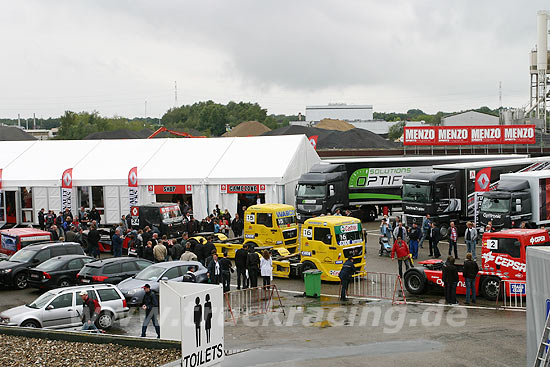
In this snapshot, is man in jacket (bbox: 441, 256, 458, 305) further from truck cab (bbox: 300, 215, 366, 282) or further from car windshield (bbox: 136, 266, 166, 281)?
car windshield (bbox: 136, 266, 166, 281)

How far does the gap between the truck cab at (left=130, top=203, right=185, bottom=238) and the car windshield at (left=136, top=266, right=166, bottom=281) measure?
9.03m

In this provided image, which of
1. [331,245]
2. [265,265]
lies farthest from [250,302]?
[331,245]

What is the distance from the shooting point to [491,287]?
1869 centimetres

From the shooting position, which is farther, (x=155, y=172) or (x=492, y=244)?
(x=155, y=172)

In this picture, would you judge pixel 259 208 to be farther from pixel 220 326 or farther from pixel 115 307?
pixel 220 326

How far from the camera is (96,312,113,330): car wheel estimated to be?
16581mm

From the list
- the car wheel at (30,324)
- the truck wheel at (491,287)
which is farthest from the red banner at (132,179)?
the truck wheel at (491,287)

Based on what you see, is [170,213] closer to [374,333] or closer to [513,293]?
[374,333]

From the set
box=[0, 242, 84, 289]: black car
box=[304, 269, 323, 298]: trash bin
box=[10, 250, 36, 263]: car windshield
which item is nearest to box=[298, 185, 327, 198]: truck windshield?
box=[0, 242, 84, 289]: black car

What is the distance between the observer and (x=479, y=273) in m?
19.1

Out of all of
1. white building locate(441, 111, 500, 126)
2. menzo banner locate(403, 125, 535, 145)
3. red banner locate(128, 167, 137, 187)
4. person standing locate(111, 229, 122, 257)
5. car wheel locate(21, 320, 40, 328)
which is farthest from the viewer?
white building locate(441, 111, 500, 126)

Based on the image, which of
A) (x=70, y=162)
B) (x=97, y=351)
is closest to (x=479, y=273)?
(x=97, y=351)

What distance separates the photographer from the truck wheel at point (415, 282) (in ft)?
64.3

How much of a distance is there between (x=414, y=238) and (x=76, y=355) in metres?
16.2
